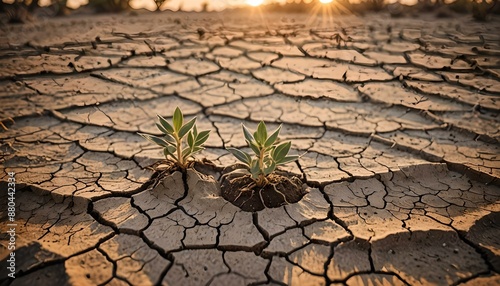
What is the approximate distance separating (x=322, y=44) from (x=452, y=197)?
3147mm

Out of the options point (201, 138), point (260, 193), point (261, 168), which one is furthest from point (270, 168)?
point (201, 138)

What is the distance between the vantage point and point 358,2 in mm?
7031

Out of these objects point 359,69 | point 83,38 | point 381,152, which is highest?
point 83,38

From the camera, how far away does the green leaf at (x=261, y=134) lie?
172cm

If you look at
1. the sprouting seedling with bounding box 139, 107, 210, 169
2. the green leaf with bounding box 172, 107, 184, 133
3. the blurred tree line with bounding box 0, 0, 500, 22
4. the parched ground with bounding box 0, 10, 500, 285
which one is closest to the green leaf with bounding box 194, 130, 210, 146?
the sprouting seedling with bounding box 139, 107, 210, 169

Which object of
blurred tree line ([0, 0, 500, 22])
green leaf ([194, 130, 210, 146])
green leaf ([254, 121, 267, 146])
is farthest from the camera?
blurred tree line ([0, 0, 500, 22])

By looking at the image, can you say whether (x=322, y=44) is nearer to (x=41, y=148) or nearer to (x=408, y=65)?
(x=408, y=65)

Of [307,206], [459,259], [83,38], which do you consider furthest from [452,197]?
[83,38]

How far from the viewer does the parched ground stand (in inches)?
60.1

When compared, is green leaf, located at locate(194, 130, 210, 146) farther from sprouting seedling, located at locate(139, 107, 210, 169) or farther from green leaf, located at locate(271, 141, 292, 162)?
green leaf, located at locate(271, 141, 292, 162)

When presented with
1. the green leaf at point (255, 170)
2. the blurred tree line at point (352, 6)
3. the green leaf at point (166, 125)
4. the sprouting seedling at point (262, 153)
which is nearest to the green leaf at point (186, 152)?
the green leaf at point (166, 125)

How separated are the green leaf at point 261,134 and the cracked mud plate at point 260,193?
0.26m

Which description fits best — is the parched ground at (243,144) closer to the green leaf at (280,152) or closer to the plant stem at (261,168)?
the plant stem at (261,168)

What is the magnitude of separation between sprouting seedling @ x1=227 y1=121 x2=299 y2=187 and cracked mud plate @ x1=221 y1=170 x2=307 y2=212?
0.07m
